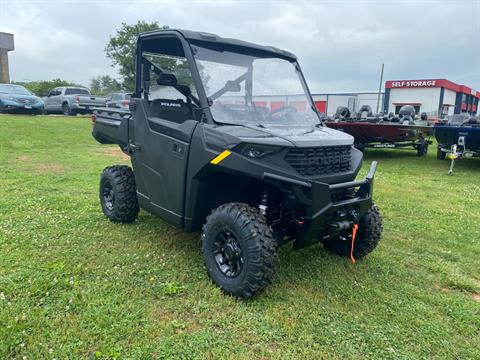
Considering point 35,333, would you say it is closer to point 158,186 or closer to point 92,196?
point 158,186

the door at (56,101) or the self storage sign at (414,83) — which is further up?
the self storage sign at (414,83)

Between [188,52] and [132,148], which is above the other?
[188,52]

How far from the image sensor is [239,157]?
2.98 metres

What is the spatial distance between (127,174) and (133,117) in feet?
2.74

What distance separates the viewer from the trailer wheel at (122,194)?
465 cm

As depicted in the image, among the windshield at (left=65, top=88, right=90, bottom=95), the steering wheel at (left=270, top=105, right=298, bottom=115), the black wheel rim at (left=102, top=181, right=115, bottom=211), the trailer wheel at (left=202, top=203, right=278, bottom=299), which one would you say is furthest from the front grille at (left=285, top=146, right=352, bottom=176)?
the windshield at (left=65, top=88, right=90, bottom=95)

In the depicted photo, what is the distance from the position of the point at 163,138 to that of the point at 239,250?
127 cm

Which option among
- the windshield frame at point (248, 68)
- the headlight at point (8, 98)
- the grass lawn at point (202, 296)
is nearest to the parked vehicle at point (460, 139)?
the grass lawn at point (202, 296)

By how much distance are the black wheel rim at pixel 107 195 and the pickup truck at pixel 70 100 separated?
16055mm

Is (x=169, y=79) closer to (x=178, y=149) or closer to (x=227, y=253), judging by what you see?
(x=178, y=149)

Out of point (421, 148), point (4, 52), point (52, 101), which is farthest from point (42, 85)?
point (421, 148)

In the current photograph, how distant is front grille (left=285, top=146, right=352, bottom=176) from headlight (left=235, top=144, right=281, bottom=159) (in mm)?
136

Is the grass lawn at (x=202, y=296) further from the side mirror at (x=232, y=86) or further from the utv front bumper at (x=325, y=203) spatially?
the side mirror at (x=232, y=86)

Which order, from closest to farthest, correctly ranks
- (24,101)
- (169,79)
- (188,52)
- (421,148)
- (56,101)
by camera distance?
(188,52) → (169,79) → (421,148) → (24,101) → (56,101)
